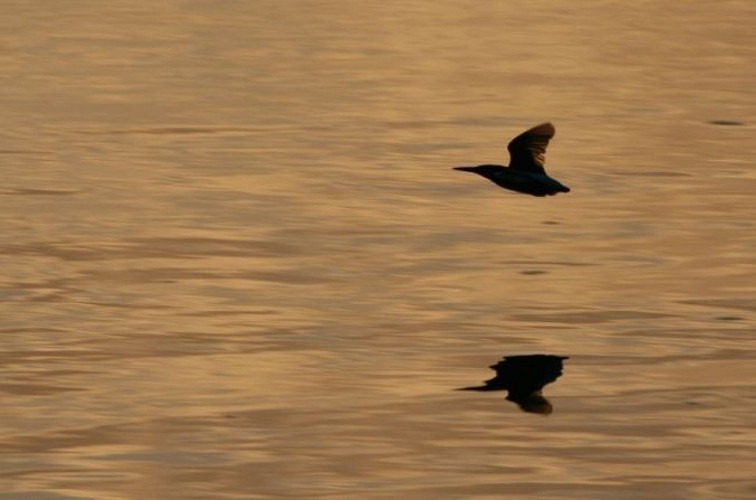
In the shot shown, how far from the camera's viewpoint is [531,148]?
50.3ft

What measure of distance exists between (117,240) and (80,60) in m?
13.1

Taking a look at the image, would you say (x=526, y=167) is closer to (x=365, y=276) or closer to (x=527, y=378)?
(x=365, y=276)

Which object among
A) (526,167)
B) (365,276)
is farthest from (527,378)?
(365,276)

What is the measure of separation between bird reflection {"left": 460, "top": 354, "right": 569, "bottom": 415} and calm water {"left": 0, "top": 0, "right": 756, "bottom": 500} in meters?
0.11

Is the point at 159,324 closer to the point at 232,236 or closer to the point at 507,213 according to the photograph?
the point at 232,236

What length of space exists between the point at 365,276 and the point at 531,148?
1.97 meters

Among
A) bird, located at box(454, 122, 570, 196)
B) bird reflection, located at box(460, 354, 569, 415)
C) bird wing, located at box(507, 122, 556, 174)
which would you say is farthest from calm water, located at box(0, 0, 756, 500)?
bird wing, located at box(507, 122, 556, 174)

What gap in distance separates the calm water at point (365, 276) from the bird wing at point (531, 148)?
1.00 meters

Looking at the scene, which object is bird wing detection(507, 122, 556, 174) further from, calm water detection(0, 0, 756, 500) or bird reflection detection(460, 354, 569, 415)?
bird reflection detection(460, 354, 569, 415)

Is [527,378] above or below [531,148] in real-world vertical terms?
below

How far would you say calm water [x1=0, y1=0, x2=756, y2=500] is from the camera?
12.0 meters

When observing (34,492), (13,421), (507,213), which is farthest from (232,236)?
(34,492)

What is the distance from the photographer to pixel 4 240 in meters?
18.0

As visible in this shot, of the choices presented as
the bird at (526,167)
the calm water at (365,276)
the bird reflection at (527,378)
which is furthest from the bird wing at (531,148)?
the bird reflection at (527,378)
